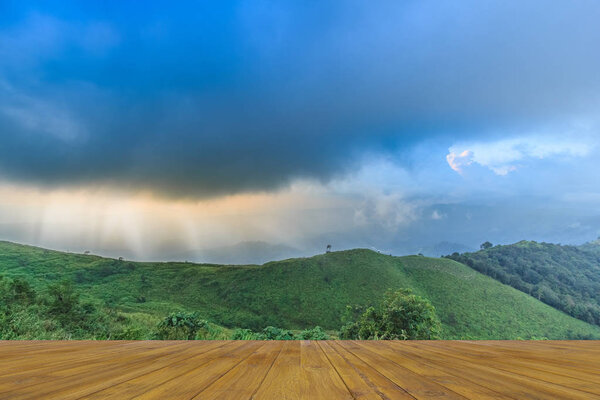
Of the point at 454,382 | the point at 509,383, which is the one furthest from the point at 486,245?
the point at 454,382

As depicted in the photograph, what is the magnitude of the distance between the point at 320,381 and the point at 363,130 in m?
35.1

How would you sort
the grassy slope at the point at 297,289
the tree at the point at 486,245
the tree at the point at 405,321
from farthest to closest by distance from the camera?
1. the tree at the point at 486,245
2. the grassy slope at the point at 297,289
3. the tree at the point at 405,321

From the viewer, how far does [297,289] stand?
33281 mm

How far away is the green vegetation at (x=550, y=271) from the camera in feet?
132

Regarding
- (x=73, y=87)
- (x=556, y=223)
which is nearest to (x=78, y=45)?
(x=73, y=87)

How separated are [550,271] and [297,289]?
2019 inches

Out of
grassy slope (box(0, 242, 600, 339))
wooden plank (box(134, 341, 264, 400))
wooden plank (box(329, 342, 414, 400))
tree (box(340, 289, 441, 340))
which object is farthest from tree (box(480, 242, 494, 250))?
wooden plank (box(134, 341, 264, 400))

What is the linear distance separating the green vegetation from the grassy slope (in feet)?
14.2

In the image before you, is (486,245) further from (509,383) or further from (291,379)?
(291,379)

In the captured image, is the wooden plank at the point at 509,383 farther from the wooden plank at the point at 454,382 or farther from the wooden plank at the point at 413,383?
the wooden plank at the point at 413,383

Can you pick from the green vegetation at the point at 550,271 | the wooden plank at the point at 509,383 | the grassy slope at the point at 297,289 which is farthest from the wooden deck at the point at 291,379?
the green vegetation at the point at 550,271

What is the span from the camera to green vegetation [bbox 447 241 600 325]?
40.2 m

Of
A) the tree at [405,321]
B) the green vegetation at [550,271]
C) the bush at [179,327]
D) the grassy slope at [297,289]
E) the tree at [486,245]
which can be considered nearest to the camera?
the bush at [179,327]

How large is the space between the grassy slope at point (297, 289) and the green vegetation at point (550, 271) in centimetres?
432
